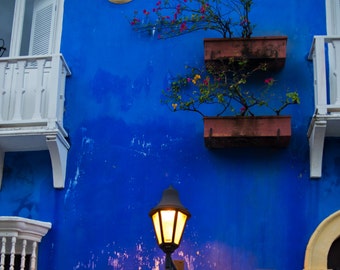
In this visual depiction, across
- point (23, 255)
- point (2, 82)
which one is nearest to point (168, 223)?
point (23, 255)

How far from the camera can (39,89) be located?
29.3 feet

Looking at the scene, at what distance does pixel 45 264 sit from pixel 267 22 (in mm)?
3796

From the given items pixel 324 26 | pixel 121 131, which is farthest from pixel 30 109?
pixel 324 26

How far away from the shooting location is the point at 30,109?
29.6 feet

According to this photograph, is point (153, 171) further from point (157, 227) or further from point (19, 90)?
point (157, 227)

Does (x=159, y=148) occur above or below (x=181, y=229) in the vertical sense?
above

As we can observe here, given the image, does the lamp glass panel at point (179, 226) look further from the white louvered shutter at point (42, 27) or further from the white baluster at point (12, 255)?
the white louvered shutter at point (42, 27)

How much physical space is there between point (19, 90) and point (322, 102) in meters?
3.35

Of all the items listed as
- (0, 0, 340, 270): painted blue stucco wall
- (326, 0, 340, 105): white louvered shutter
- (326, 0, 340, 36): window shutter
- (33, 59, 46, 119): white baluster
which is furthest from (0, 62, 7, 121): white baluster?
(326, 0, 340, 36): window shutter

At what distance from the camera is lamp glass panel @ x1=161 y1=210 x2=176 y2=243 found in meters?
6.59

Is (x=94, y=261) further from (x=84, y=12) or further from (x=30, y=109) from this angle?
(x=84, y=12)

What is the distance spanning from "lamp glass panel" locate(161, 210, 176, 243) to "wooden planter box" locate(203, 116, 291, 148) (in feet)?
6.80

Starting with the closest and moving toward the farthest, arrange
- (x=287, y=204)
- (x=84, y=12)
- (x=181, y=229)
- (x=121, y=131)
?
(x=181, y=229) → (x=287, y=204) → (x=121, y=131) → (x=84, y=12)

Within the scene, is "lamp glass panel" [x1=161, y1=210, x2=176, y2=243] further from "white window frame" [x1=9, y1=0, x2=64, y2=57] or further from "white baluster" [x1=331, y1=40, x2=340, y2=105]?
"white window frame" [x1=9, y1=0, x2=64, y2=57]
